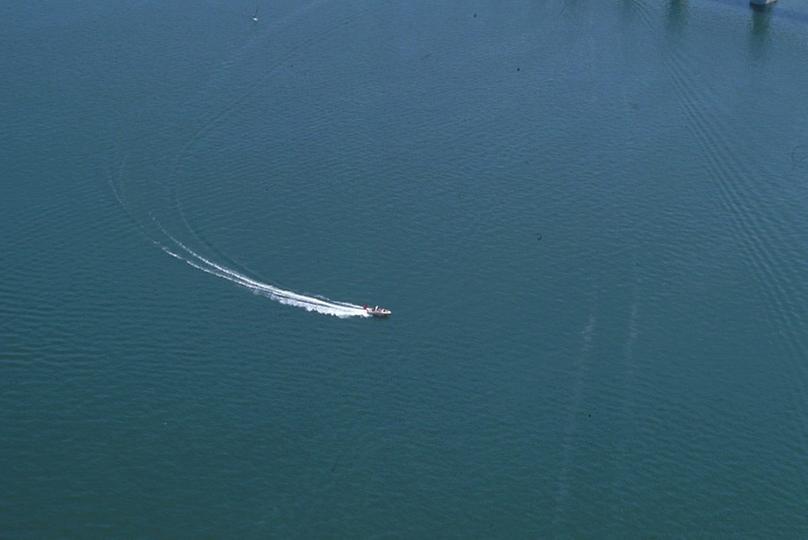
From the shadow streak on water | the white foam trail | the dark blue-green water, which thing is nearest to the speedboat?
the white foam trail

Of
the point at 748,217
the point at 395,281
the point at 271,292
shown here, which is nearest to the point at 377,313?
the point at 395,281

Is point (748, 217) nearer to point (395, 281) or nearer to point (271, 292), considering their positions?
point (395, 281)

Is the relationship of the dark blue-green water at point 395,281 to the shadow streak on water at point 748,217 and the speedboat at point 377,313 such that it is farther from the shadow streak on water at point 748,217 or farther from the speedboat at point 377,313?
the speedboat at point 377,313

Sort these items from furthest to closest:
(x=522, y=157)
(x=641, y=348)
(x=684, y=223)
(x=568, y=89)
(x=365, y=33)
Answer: (x=365, y=33), (x=568, y=89), (x=522, y=157), (x=684, y=223), (x=641, y=348)

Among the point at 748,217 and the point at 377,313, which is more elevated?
the point at 748,217

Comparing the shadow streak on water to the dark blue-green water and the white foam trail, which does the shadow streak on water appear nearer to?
the dark blue-green water

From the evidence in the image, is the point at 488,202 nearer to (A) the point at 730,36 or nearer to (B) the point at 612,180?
(B) the point at 612,180

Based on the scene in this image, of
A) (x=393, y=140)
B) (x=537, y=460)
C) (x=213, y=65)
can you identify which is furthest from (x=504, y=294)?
(x=213, y=65)

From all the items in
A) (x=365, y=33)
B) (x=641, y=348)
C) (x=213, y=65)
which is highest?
(x=365, y=33)
